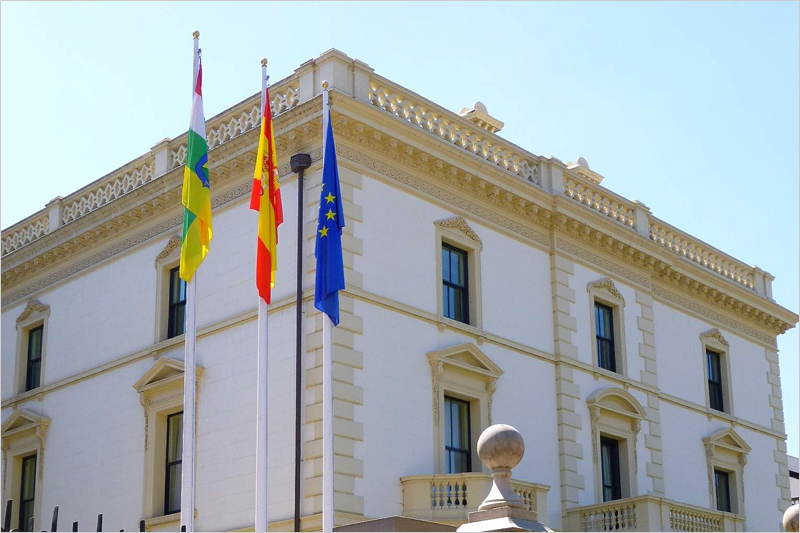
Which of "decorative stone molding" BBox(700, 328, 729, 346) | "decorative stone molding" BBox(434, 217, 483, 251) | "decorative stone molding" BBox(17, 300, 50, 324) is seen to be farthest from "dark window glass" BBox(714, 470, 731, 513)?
A: "decorative stone molding" BBox(17, 300, 50, 324)

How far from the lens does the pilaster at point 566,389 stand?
1049 inches

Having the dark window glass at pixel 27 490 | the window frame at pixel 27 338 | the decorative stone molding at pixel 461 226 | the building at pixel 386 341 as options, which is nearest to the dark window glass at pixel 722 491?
the building at pixel 386 341

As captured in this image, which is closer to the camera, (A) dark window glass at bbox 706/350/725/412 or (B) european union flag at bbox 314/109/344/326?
(B) european union flag at bbox 314/109/344/326

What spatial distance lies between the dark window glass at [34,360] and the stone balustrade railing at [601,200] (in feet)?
42.6

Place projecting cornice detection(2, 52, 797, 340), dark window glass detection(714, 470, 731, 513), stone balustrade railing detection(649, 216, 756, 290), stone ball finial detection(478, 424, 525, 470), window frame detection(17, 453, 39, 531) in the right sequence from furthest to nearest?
stone balustrade railing detection(649, 216, 756, 290)
dark window glass detection(714, 470, 731, 513)
window frame detection(17, 453, 39, 531)
projecting cornice detection(2, 52, 797, 340)
stone ball finial detection(478, 424, 525, 470)

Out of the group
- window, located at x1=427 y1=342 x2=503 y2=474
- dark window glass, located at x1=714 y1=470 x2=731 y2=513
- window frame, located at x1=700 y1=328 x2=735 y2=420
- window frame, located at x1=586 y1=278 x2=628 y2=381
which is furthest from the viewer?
window frame, located at x1=700 y1=328 x2=735 y2=420

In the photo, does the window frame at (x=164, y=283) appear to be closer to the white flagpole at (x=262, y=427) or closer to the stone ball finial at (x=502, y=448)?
the white flagpole at (x=262, y=427)

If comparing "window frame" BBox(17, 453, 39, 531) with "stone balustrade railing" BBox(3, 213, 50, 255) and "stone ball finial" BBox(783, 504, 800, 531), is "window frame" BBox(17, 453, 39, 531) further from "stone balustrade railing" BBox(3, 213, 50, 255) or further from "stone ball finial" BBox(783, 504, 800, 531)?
"stone ball finial" BBox(783, 504, 800, 531)

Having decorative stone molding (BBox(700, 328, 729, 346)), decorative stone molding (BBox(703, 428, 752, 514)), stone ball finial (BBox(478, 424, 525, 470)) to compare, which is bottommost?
stone ball finial (BBox(478, 424, 525, 470))

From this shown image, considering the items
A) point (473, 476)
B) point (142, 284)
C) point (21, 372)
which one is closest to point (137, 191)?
point (142, 284)

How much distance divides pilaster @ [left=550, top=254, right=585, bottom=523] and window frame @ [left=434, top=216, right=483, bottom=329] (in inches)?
105

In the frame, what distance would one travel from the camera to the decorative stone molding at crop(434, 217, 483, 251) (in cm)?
2586

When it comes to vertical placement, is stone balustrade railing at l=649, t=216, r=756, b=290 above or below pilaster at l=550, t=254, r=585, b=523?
above

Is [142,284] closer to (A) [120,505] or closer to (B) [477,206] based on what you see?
(A) [120,505]
